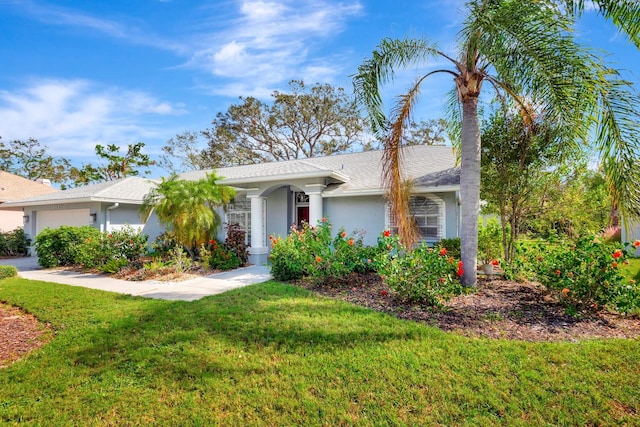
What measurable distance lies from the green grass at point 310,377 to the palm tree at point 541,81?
131 inches

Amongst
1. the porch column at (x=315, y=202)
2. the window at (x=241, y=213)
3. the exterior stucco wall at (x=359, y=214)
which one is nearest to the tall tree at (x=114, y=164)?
the window at (x=241, y=213)

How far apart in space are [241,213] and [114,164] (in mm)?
26016

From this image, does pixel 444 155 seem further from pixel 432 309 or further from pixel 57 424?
pixel 57 424

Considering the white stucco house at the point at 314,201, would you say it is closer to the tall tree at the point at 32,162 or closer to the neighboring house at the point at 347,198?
the neighboring house at the point at 347,198

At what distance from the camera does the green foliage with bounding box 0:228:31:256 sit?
18469 millimetres

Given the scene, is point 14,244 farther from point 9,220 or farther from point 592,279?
point 592,279

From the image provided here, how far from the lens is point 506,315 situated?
5867mm

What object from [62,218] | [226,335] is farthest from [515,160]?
[62,218]

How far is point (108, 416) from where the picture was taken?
3229mm

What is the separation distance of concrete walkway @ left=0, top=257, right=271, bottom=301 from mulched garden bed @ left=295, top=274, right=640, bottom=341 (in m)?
3.04

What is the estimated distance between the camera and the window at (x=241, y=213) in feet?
48.2

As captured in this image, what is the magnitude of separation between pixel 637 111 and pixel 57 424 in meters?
9.08

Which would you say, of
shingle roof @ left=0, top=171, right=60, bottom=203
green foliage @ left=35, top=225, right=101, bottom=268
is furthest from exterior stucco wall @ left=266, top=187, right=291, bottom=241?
shingle roof @ left=0, top=171, right=60, bottom=203

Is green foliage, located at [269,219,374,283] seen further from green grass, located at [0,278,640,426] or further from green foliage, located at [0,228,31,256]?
green foliage, located at [0,228,31,256]
